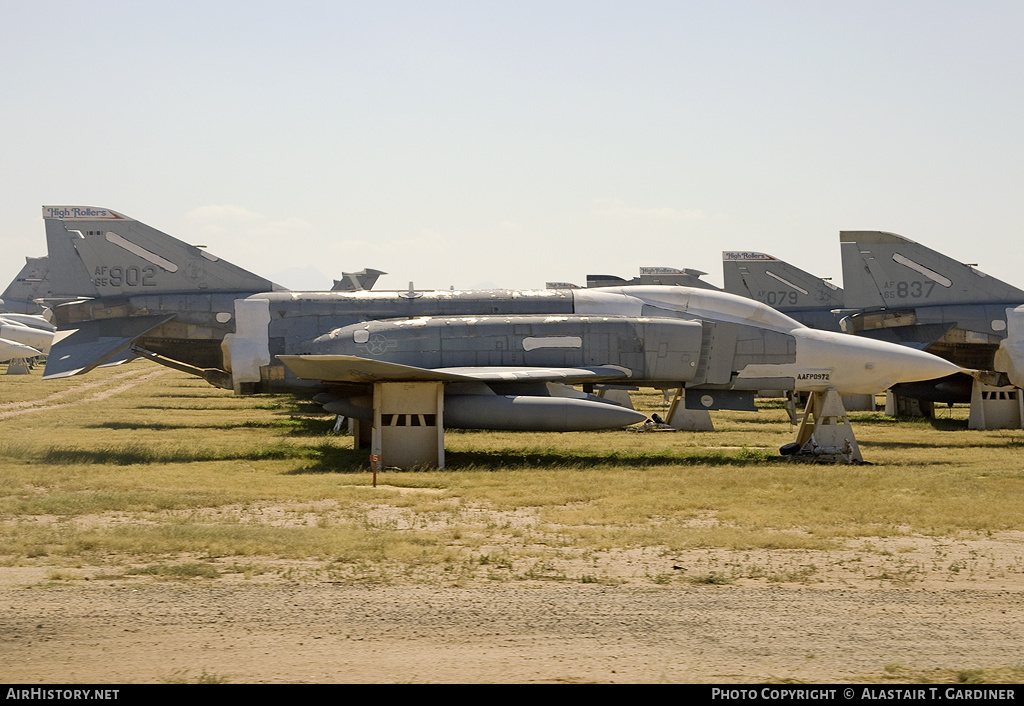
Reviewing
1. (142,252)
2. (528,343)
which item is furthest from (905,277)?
(142,252)

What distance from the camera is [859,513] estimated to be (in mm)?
13633

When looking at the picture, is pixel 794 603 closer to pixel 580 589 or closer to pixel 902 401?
pixel 580 589

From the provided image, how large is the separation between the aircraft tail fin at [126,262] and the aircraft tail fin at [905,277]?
1567 cm

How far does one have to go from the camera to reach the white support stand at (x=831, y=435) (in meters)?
20.1

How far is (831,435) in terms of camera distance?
66.6ft

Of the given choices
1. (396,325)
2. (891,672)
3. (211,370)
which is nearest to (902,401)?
(396,325)

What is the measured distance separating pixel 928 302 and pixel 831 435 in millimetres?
8553

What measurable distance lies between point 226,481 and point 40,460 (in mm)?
4730

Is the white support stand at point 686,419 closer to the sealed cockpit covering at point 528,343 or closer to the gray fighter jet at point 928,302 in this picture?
the gray fighter jet at point 928,302

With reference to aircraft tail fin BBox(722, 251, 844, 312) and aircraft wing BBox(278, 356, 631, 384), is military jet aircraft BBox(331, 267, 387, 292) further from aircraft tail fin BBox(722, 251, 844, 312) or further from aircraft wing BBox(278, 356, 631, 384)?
aircraft wing BBox(278, 356, 631, 384)

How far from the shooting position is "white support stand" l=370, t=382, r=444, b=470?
19.0 meters

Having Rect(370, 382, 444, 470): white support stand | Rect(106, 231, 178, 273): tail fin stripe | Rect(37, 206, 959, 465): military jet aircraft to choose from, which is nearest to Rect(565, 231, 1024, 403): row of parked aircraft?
Rect(37, 206, 959, 465): military jet aircraft

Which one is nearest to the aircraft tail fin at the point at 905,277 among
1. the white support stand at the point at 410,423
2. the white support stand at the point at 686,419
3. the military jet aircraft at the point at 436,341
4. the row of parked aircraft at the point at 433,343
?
the white support stand at the point at 686,419

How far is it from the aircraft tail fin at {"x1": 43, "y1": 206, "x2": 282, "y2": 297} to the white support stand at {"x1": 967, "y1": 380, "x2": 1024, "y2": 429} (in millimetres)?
20821
